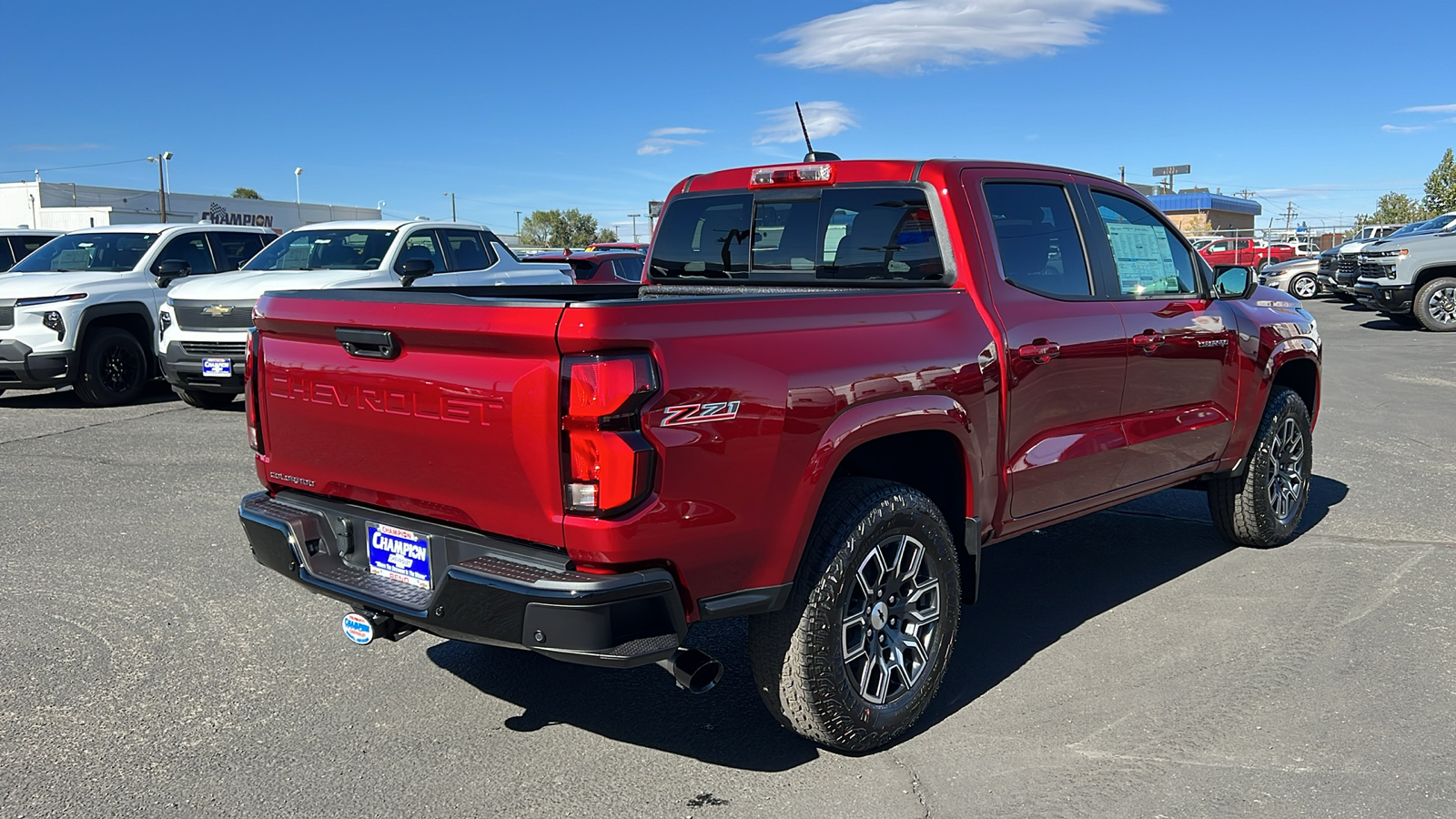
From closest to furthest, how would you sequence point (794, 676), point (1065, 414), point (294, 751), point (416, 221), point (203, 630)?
point (794, 676), point (294, 751), point (1065, 414), point (203, 630), point (416, 221)

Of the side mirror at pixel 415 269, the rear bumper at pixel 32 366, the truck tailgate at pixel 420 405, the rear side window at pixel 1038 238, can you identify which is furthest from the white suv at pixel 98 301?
the rear side window at pixel 1038 238

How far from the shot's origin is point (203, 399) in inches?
468

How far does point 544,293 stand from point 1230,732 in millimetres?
3134

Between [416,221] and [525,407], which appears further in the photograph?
[416,221]

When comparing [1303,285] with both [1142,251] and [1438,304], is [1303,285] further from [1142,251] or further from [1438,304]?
[1142,251]

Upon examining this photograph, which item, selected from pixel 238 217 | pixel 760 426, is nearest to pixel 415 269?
pixel 760 426

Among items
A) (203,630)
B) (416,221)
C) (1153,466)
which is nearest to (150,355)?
(416,221)

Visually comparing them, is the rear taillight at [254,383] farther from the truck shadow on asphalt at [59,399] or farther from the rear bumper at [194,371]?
the truck shadow on asphalt at [59,399]

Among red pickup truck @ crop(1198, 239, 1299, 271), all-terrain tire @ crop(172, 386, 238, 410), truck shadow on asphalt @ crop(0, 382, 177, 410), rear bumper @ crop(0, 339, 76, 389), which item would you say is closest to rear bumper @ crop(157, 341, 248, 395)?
all-terrain tire @ crop(172, 386, 238, 410)

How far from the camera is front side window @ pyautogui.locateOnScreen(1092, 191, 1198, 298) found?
5.08m

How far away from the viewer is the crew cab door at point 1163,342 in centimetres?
495

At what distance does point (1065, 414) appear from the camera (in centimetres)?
449

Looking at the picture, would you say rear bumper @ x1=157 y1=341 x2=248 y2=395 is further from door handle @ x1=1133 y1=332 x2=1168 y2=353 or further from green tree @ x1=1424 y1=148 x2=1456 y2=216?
green tree @ x1=1424 y1=148 x2=1456 y2=216

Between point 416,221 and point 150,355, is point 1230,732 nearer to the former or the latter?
point 416,221
